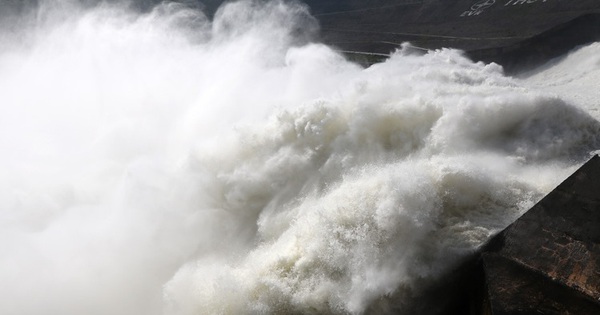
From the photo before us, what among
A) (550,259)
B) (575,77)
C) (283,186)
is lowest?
(575,77)

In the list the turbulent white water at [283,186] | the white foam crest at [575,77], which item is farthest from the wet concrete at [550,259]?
the white foam crest at [575,77]

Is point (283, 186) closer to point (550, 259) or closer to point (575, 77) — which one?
point (550, 259)

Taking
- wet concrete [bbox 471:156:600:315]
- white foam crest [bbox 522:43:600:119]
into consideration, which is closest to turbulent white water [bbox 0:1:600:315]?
white foam crest [bbox 522:43:600:119]

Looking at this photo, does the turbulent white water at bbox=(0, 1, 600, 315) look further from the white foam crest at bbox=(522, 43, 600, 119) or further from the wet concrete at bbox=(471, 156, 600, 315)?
the wet concrete at bbox=(471, 156, 600, 315)

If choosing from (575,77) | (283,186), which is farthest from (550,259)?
(575,77)

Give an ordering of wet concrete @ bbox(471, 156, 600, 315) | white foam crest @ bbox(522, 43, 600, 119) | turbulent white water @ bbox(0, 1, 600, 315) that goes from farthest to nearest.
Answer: white foam crest @ bbox(522, 43, 600, 119), turbulent white water @ bbox(0, 1, 600, 315), wet concrete @ bbox(471, 156, 600, 315)

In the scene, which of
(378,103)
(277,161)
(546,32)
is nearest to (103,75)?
(277,161)

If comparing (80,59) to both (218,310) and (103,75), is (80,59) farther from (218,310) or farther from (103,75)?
(218,310)

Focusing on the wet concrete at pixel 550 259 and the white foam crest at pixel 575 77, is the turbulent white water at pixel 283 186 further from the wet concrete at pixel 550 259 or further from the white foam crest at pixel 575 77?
the wet concrete at pixel 550 259
